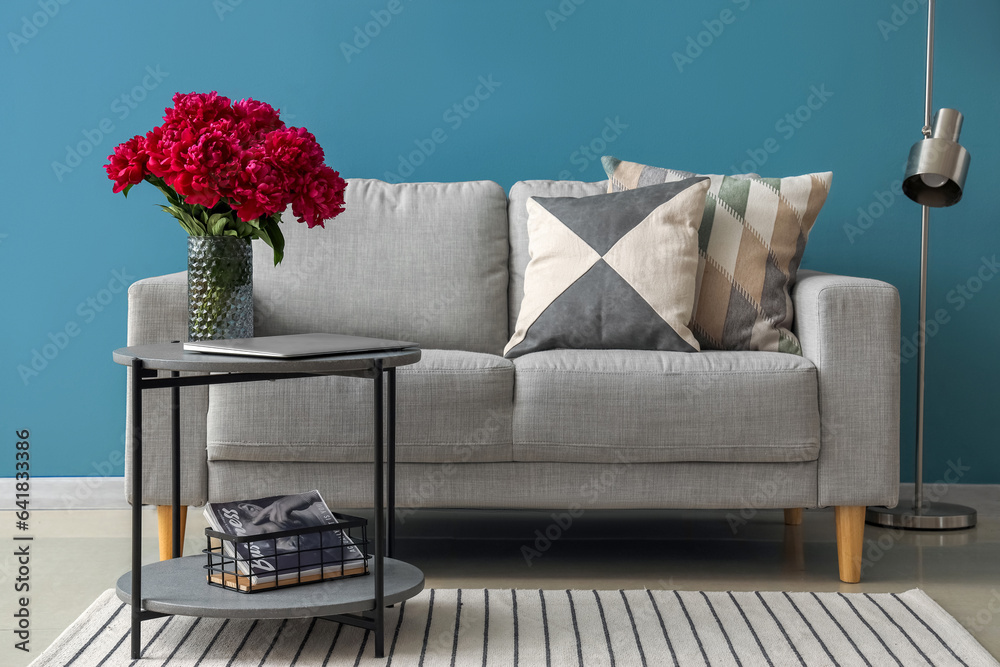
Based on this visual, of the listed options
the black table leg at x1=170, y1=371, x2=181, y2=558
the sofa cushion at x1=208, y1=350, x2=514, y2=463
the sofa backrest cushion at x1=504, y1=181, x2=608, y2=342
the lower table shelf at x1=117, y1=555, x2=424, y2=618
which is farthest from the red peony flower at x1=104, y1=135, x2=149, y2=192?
the sofa backrest cushion at x1=504, y1=181, x2=608, y2=342

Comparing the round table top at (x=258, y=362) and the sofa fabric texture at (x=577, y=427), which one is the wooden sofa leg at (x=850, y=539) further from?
the round table top at (x=258, y=362)

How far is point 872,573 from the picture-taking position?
2.14m

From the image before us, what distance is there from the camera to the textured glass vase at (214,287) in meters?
1.66

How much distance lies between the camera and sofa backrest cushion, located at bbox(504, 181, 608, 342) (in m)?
2.56

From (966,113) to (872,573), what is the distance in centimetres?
146

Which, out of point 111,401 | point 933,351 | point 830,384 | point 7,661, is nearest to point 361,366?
point 7,661

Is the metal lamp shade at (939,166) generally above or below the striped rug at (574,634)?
above

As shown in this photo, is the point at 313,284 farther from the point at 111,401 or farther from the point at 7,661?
the point at 7,661

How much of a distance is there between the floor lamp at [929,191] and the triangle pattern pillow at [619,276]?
67 centimetres

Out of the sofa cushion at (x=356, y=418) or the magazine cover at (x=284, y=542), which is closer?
the magazine cover at (x=284, y=542)

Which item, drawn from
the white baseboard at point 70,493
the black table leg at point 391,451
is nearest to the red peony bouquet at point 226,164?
the black table leg at point 391,451

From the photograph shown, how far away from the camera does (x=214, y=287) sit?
5.46 ft

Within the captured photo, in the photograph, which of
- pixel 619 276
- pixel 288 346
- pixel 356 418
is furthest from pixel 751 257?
pixel 288 346

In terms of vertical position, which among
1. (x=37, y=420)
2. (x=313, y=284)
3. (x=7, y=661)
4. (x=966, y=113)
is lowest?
(x=7, y=661)
